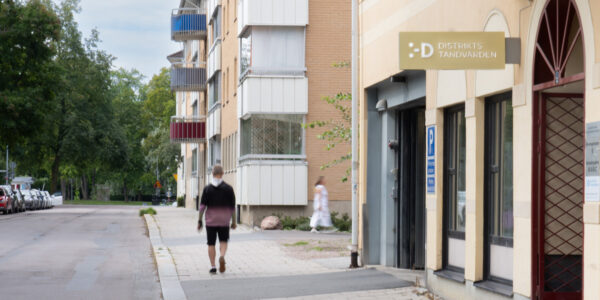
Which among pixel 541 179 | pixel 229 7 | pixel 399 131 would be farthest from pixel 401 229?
pixel 229 7

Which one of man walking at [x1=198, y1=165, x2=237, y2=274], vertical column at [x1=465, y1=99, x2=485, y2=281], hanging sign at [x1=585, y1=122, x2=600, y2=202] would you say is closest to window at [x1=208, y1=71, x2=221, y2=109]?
man walking at [x1=198, y1=165, x2=237, y2=274]

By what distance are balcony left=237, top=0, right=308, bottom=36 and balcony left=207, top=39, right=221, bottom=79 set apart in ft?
39.6

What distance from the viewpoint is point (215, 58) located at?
44344mm

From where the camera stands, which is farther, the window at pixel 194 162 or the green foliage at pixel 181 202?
the green foliage at pixel 181 202

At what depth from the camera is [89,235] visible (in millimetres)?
27766

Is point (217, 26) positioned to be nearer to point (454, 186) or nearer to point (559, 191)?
point (454, 186)

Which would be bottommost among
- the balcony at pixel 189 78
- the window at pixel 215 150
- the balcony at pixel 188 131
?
the window at pixel 215 150

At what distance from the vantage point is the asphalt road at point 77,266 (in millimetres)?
12859

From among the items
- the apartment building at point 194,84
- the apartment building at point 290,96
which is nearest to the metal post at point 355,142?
the apartment building at point 290,96

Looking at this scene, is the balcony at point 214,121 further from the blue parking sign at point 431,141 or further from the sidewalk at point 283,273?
the blue parking sign at point 431,141

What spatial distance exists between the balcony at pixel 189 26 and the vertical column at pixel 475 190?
142 ft

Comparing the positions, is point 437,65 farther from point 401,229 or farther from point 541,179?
point 401,229

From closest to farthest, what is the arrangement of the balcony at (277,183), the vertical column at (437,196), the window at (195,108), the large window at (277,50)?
the vertical column at (437,196)
the balcony at (277,183)
the large window at (277,50)
the window at (195,108)

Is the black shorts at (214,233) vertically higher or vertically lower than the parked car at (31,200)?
higher
